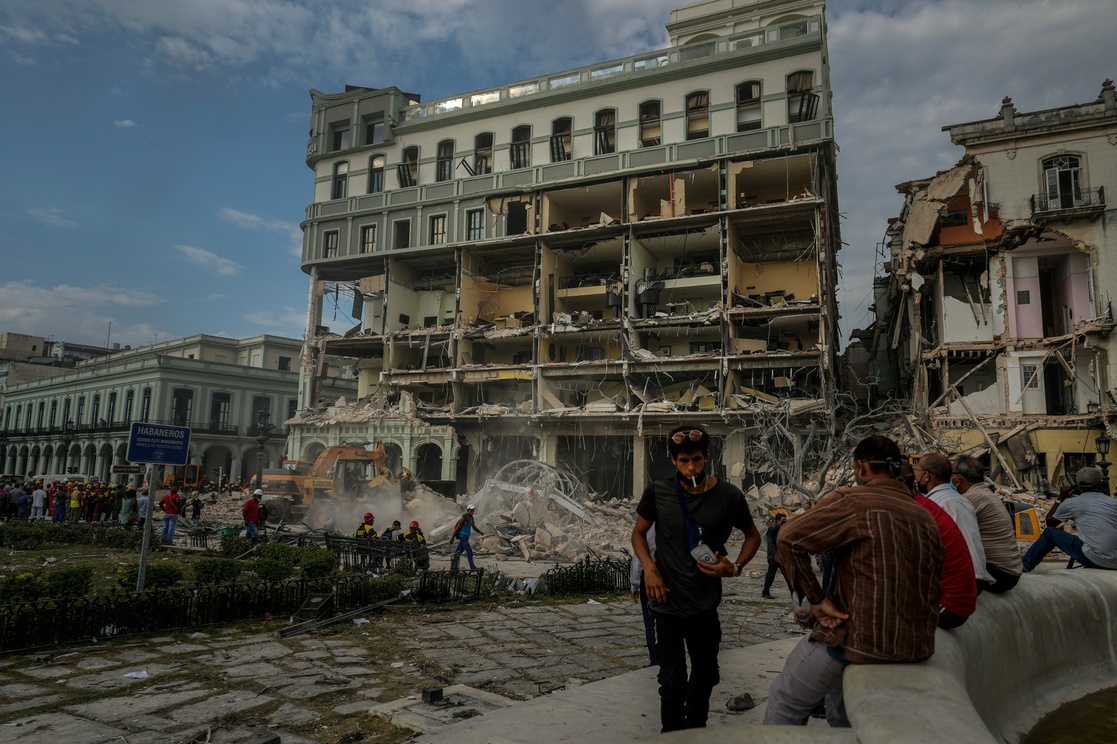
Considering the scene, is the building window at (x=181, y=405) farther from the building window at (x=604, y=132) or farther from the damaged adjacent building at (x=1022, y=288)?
the damaged adjacent building at (x=1022, y=288)

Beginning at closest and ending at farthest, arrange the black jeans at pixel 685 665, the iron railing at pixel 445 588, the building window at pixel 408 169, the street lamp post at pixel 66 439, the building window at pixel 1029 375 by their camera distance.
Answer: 1. the black jeans at pixel 685 665
2. the iron railing at pixel 445 588
3. the building window at pixel 1029 375
4. the building window at pixel 408 169
5. the street lamp post at pixel 66 439

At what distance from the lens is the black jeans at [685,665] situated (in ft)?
12.1

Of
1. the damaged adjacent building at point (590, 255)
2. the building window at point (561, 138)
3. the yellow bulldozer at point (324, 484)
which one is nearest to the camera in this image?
the yellow bulldozer at point (324, 484)

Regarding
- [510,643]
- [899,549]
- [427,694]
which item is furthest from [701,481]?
[510,643]

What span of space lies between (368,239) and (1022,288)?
31340 mm

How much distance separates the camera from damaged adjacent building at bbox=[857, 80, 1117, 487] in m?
24.6

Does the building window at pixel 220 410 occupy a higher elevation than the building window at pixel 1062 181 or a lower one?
lower

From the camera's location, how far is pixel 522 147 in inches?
1412

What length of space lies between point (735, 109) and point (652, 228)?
21.3 ft

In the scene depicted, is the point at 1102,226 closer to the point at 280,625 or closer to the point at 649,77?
the point at 649,77

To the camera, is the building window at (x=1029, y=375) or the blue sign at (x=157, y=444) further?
the building window at (x=1029, y=375)

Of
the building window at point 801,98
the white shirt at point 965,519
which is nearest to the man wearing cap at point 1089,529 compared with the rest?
the white shirt at point 965,519

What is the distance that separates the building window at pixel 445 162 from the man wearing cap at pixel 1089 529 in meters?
34.4

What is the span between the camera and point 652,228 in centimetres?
3194
